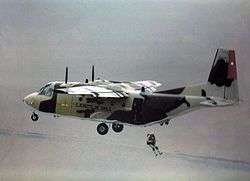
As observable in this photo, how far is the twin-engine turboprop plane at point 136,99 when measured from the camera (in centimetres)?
796

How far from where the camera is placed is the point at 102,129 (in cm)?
807

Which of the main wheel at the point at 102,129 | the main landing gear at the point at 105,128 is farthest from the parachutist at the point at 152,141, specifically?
the main wheel at the point at 102,129

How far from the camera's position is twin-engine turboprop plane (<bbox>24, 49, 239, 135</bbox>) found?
26.1ft

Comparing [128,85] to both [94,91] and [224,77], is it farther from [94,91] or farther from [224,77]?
[224,77]

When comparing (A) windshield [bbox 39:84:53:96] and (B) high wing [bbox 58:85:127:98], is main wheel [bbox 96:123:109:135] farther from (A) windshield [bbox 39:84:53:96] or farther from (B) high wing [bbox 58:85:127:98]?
(A) windshield [bbox 39:84:53:96]

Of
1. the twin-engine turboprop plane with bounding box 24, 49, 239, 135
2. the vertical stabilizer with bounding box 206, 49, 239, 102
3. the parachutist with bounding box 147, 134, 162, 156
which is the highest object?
the vertical stabilizer with bounding box 206, 49, 239, 102

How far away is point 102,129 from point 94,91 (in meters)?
0.38

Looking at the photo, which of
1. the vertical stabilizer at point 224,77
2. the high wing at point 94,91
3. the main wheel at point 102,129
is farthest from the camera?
the main wheel at point 102,129

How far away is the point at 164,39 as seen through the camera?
26.8 feet

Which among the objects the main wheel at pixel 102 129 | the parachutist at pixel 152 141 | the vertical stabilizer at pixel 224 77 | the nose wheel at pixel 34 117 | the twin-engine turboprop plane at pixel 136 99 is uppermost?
the vertical stabilizer at pixel 224 77

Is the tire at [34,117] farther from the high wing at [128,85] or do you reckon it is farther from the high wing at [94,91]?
the high wing at [128,85]

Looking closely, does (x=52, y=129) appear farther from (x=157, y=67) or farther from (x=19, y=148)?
(x=157, y=67)

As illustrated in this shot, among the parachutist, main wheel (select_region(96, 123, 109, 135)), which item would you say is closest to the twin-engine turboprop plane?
main wheel (select_region(96, 123, 109, 135))

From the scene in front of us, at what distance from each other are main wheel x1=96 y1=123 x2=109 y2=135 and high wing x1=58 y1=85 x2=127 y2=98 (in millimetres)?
290
